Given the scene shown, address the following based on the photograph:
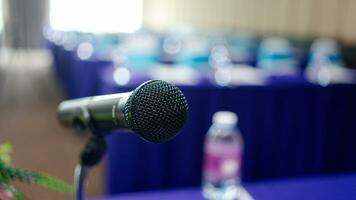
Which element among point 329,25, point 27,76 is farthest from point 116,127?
point 27,76

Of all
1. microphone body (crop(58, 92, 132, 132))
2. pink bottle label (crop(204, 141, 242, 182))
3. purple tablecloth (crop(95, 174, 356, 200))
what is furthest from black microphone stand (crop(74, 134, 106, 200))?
pink bottle label (crop(204, 141, 242, 182))


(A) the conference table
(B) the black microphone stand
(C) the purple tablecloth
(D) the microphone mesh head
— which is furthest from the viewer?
(A) the conference table

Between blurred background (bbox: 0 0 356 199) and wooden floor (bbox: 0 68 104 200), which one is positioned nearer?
blurred background (bbox: 0 0 356 199)

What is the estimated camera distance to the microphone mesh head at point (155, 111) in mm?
551

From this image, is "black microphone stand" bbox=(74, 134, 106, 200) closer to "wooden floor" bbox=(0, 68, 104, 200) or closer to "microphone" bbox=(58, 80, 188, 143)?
"microphone" bbox=(58, 80, 188, 143)

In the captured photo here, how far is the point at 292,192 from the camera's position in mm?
1104

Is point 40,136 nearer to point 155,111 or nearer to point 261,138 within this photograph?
point 261,138

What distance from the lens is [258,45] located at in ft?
16.0

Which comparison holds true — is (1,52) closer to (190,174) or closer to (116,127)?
(190,174)

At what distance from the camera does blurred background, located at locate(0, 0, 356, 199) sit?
2.08 metres

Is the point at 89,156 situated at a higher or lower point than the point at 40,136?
higher

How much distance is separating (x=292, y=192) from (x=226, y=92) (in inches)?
42.4

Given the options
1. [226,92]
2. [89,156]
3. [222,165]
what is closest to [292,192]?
[222,165]

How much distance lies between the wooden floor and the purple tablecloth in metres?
1.26
